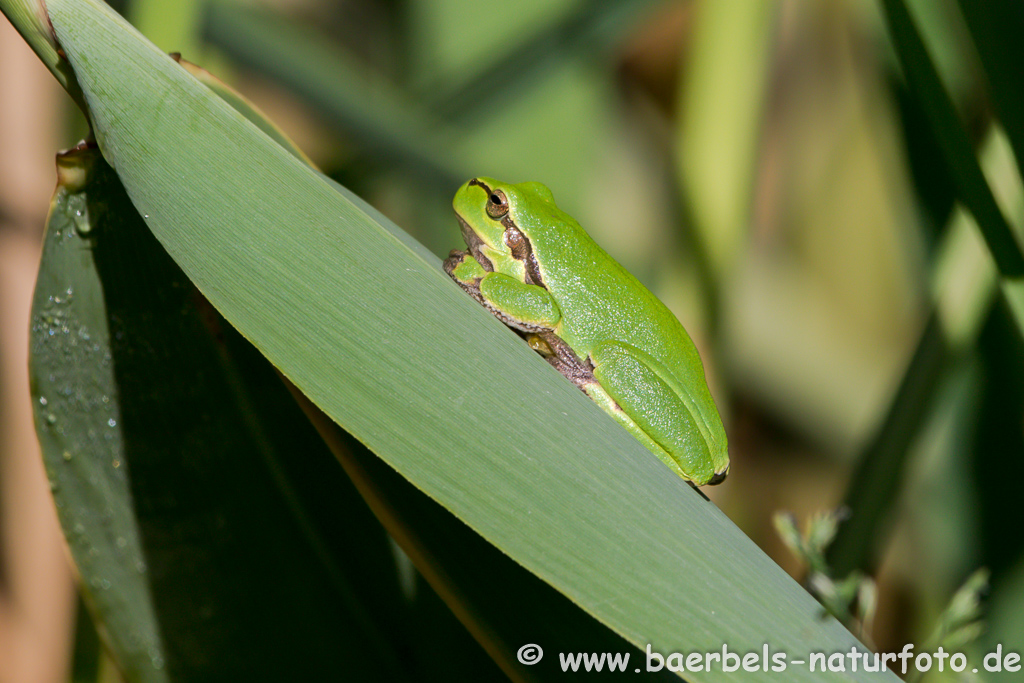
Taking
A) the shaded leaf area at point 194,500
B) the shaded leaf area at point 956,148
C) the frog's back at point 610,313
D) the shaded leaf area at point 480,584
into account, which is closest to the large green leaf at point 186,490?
the shaded leaf area at point 194,500

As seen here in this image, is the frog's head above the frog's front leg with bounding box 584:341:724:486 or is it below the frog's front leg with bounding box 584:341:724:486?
above

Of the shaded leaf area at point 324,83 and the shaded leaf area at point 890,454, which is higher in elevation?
the shaded leaf area at point 324,83

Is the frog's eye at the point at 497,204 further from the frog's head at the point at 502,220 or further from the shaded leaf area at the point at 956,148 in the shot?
the shaded leaf area at the point at 956,148

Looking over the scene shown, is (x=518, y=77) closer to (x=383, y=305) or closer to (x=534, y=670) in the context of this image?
(x=383, y=305)

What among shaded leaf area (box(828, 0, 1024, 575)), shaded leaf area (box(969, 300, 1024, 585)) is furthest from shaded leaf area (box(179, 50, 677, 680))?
shaded leaf area (box(969, 300, 1024, 585))

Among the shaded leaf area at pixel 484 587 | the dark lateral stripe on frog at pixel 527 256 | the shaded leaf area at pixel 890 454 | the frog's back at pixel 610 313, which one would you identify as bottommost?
the shaded leaf area at pixel 484 587

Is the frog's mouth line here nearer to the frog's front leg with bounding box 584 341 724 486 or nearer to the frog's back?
the frog's back
